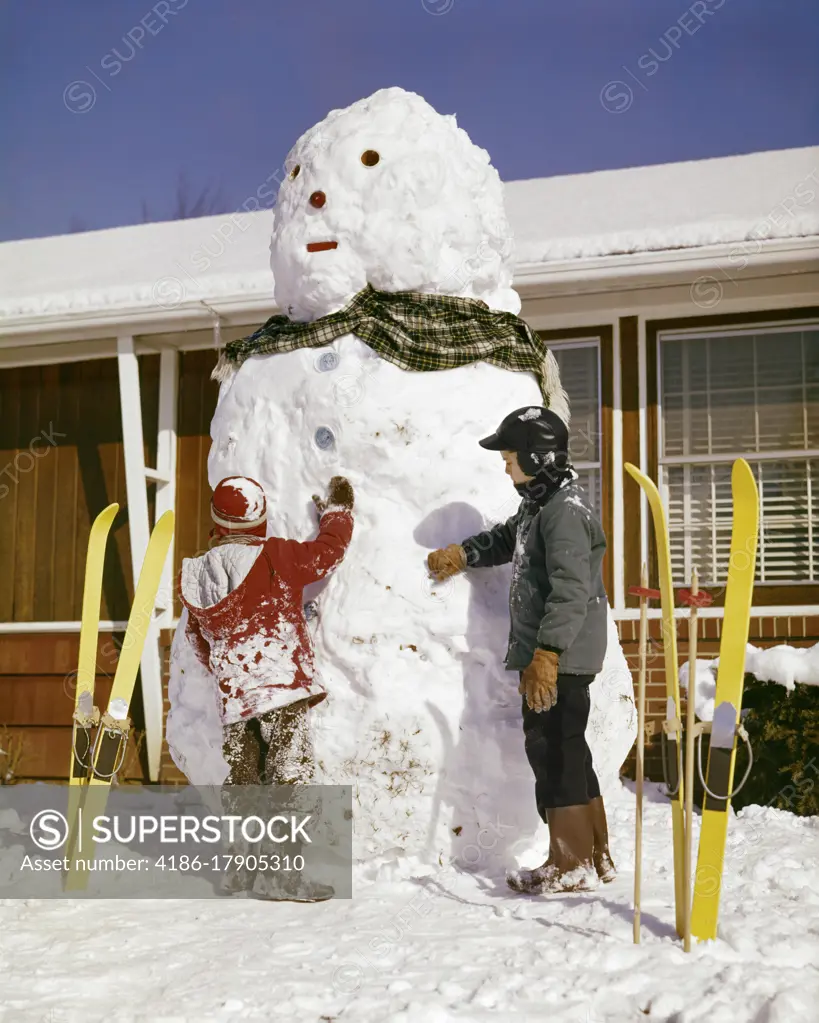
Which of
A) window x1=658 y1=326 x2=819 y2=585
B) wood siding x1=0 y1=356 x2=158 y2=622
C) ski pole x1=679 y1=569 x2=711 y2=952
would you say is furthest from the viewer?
wood siding x1=0 y1=356 x2=158 y2=622

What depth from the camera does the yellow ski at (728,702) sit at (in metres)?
3.08

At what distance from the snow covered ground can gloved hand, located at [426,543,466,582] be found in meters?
0.91

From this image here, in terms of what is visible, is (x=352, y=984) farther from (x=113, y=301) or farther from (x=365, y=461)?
(x=113, y=301)

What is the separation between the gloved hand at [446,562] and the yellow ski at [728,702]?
3.78ft

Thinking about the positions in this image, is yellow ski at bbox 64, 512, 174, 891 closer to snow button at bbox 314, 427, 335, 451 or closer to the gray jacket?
snow button at bbox 314, 427, 335, 451

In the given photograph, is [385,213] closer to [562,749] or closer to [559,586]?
[559,586]

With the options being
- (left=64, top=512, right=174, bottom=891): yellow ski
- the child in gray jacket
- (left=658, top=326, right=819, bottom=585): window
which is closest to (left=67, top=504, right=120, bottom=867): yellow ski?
(left=64, top=512, right=174, bottom=891): yellow ski

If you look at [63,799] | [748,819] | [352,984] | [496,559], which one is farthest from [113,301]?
[352,984]

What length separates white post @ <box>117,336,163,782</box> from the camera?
7145 millimetres

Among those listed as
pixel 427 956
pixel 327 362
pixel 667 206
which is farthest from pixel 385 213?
pixel 667 206

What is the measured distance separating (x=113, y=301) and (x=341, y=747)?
14.0ft

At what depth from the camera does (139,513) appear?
285 inches

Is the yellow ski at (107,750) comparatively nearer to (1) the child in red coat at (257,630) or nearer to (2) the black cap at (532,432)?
(1) the child in red coat at (257,630)

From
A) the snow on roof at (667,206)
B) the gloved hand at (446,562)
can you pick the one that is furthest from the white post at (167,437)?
the gloved hand at (446,562)
